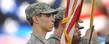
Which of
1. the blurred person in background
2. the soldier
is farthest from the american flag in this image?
the blurred person in background

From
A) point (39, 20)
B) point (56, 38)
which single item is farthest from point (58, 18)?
point (39, 20)

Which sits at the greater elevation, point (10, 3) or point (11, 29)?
point (10, 3)

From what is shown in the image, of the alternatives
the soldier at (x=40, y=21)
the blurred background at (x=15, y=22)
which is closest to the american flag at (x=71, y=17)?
the soldier at (x=40, y=21)

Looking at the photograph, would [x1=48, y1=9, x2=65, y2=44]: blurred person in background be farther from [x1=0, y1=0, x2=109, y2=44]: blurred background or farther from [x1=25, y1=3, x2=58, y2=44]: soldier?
[x1=0, y1=0, x2=109, y2=44]: blurred background

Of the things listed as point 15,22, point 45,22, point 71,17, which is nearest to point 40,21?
point 45,22

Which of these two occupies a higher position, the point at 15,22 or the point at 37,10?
the point at 37,10

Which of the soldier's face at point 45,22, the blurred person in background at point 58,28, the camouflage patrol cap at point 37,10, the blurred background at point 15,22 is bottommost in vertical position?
the blurred background at point 15,22

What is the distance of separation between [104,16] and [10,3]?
1.04 m

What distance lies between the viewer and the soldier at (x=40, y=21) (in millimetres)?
2228

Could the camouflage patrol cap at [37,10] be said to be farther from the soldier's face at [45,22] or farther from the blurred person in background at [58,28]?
the blurred person in background at [58,28]

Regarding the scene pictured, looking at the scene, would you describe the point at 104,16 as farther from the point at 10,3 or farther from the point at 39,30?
the point at 39,30

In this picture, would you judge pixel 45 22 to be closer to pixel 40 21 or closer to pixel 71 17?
pixel 40 21

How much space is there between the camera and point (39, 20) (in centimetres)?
226

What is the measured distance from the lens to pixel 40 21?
226cm
